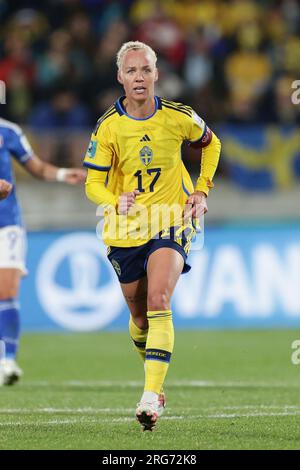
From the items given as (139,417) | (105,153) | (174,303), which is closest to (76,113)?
(174,303)

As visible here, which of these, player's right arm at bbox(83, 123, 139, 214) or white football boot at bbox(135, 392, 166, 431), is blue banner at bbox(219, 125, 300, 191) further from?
white football boot at bbox(135, 392, 166, 431)

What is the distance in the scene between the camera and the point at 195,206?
6.58m

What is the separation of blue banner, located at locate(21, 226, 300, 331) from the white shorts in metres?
3.98

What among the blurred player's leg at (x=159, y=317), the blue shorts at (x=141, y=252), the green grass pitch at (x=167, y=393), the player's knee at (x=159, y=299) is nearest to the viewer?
the green grass pitch at (x=167, y=393)

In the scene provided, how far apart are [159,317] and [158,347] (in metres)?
0.17

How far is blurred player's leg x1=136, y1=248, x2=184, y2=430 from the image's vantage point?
620cm

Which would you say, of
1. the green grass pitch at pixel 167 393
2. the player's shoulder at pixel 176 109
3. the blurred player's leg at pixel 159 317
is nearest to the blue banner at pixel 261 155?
the green grass pitch at pixel 167 393

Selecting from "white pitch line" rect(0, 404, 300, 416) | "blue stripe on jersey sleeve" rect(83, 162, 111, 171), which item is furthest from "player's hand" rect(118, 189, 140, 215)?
"white pitch line" rect(0, 404, 300, 416)

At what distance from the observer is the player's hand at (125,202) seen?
6.29 m

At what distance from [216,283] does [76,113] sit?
11.6ft

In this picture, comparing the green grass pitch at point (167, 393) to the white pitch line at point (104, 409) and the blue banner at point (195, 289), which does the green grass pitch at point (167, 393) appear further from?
the blue banner at point (195, 289)

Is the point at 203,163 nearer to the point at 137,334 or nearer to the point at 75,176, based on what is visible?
the point at 137,334

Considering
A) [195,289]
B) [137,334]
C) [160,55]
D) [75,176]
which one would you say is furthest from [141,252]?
[160,55]
